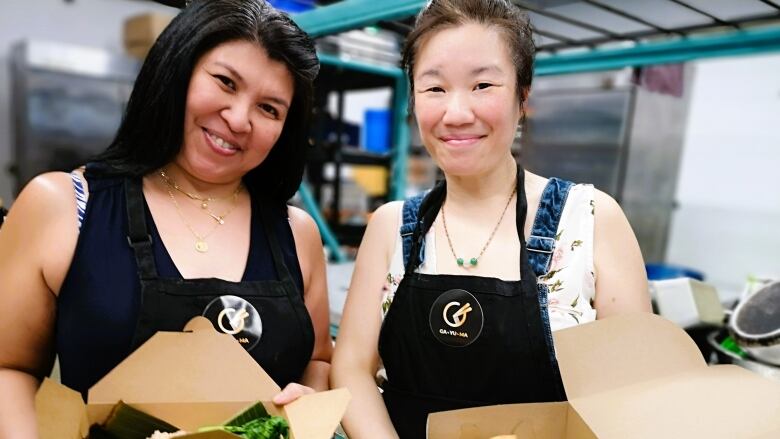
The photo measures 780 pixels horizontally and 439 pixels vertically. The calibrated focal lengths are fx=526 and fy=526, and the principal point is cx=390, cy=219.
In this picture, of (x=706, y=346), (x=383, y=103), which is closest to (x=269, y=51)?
(x=706, y=346)

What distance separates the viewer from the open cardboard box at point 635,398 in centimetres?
72

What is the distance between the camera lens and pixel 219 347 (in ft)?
2.64

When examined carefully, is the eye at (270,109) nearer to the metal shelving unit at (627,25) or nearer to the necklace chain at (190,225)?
the necklace chain at (190,225)

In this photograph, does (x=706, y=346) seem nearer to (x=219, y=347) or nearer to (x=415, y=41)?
A: (x=415, y=41)

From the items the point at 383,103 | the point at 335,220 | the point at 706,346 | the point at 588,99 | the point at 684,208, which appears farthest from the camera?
the point at 383,103

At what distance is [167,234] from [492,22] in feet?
2.55

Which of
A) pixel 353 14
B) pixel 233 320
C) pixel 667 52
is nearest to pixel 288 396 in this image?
pixel 233 320

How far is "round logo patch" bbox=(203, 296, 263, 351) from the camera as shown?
3.31 feet

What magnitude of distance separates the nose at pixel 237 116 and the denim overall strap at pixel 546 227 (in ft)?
2.02

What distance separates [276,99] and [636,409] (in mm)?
843

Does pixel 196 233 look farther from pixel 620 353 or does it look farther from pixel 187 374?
pixel 620 353

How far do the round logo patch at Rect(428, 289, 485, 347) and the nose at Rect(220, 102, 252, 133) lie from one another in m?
0.52

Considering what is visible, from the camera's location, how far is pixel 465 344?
1.02 metres

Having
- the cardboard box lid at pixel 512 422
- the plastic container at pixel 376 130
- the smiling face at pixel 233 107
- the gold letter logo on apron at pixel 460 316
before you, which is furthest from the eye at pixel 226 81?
the plastic container at pixel 376 130
